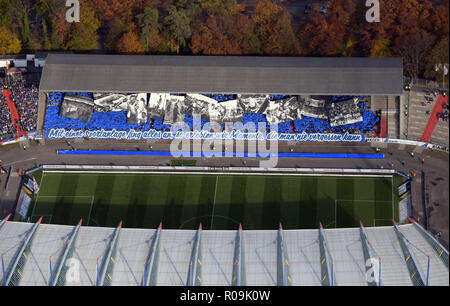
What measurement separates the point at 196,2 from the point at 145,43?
1291 centimetres

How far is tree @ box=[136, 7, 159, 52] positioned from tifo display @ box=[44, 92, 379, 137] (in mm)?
10722

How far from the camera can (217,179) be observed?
91875 millimetres

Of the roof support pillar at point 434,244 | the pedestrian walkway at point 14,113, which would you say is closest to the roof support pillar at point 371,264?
the roof support pillar at point 434,244

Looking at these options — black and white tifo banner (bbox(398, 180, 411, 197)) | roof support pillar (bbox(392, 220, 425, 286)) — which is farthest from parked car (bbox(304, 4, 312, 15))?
roof support pillar (bbox(392, 220, 425, 286))

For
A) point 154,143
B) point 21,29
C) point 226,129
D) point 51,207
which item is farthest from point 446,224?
point 21,29

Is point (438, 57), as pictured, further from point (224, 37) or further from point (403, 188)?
point (224, 37)

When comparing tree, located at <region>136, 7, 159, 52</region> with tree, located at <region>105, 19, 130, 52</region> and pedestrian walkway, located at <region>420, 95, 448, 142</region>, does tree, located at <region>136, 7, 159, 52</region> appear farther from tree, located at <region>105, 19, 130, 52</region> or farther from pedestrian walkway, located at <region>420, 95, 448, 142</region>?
pedestrian walkway, located at <region>420, 95, 448, 142</region>

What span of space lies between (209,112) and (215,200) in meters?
15.8

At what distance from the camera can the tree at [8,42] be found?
106m

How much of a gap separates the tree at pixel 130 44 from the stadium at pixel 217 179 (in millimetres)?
3909

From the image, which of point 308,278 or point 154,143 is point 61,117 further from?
point 308,278

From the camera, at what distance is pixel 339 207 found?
8756 centimetres

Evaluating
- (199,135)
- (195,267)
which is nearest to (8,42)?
(199,135)

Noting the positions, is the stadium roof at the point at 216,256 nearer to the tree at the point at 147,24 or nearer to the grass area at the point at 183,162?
the grass area at the point at 183,162
